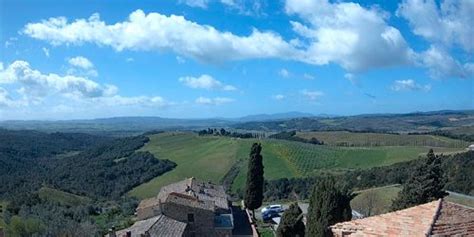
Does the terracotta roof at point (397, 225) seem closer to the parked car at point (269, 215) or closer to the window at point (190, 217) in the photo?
the window at point (190, 217)

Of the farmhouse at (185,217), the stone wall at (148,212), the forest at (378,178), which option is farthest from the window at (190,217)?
the forest at (378,178)

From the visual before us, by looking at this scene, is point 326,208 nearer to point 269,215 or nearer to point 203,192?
point 203,192

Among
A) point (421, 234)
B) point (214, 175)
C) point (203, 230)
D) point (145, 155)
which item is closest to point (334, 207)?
point (203, 230)

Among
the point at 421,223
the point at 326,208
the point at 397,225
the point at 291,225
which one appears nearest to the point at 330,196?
the point at 326,208

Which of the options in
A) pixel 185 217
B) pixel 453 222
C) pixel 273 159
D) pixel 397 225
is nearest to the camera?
pixel 453 222

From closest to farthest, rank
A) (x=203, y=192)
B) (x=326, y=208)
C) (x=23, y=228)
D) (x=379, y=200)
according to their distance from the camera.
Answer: (x=326, y=208)
(x=23, y=228)
(x=203, y=192)
(x=379, y=200)

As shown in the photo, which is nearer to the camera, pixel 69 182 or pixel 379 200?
pixel 379 200

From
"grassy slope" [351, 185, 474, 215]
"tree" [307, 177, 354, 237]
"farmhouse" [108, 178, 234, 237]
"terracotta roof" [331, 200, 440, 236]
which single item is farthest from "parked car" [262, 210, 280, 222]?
"terracotta roof" [331, 200, 440, 236]
